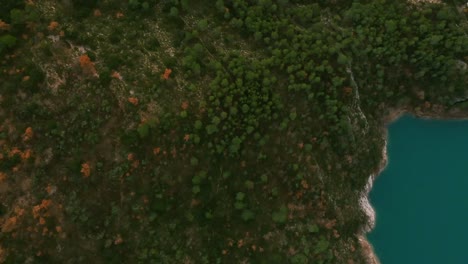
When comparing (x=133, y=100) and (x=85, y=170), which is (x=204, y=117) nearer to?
(x=133, y=100)

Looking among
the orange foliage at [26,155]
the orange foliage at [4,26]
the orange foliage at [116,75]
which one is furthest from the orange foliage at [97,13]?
the orange foliage at [26,155]

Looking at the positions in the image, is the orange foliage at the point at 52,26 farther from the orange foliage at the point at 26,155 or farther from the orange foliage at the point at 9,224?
the orange foliage at the point at 9,224

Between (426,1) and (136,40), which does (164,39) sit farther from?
(426,1)

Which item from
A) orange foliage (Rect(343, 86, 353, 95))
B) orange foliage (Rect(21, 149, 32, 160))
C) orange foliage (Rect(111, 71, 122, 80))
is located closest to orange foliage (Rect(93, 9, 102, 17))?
orange foliage (Rect(111, 71, 122, 80))

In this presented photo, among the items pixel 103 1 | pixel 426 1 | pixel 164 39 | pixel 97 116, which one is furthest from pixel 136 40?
pixel 426 1

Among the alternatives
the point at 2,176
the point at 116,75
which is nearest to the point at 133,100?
the point at 116,75
